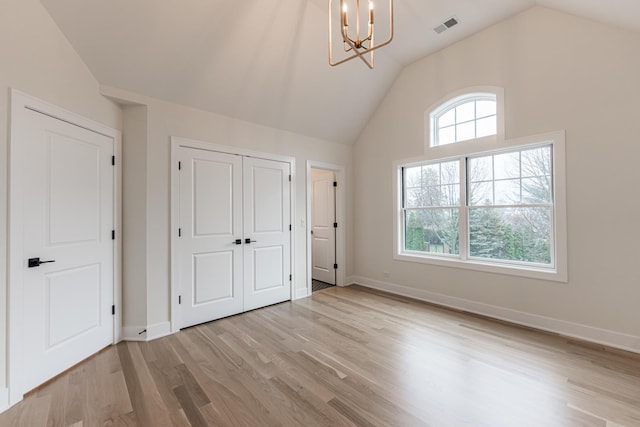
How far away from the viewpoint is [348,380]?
212 cm

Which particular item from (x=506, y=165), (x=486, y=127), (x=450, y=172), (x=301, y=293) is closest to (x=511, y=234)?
(x=506, y=165)

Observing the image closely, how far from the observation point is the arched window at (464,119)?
352cm

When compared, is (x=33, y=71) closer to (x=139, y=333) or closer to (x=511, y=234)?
(x=139, y=333)

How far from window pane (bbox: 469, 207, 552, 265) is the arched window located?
1.06 metres

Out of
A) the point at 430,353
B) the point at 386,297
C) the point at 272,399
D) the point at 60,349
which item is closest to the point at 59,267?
the point at 60,349

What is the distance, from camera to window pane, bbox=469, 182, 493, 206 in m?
3.56

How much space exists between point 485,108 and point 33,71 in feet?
15.3

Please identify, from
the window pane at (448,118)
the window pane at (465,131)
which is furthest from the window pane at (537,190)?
the window pane at (448,118)

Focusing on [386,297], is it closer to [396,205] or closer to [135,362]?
[396,205]

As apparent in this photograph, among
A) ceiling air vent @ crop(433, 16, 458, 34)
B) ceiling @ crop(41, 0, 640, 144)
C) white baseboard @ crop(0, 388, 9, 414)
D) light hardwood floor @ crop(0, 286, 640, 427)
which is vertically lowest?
light hardwood floor @ crop(0, 286, 640, 427)

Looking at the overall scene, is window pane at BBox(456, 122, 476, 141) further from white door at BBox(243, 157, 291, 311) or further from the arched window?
white door at BBox(243, 157, 291, 311)

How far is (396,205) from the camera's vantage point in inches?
177

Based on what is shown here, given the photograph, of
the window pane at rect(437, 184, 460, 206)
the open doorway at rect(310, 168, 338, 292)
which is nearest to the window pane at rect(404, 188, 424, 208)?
the window pane at rect(437, 184, 460, 206)

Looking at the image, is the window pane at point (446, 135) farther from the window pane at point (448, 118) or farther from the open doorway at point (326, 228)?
the open doorway at point (326, 228)
